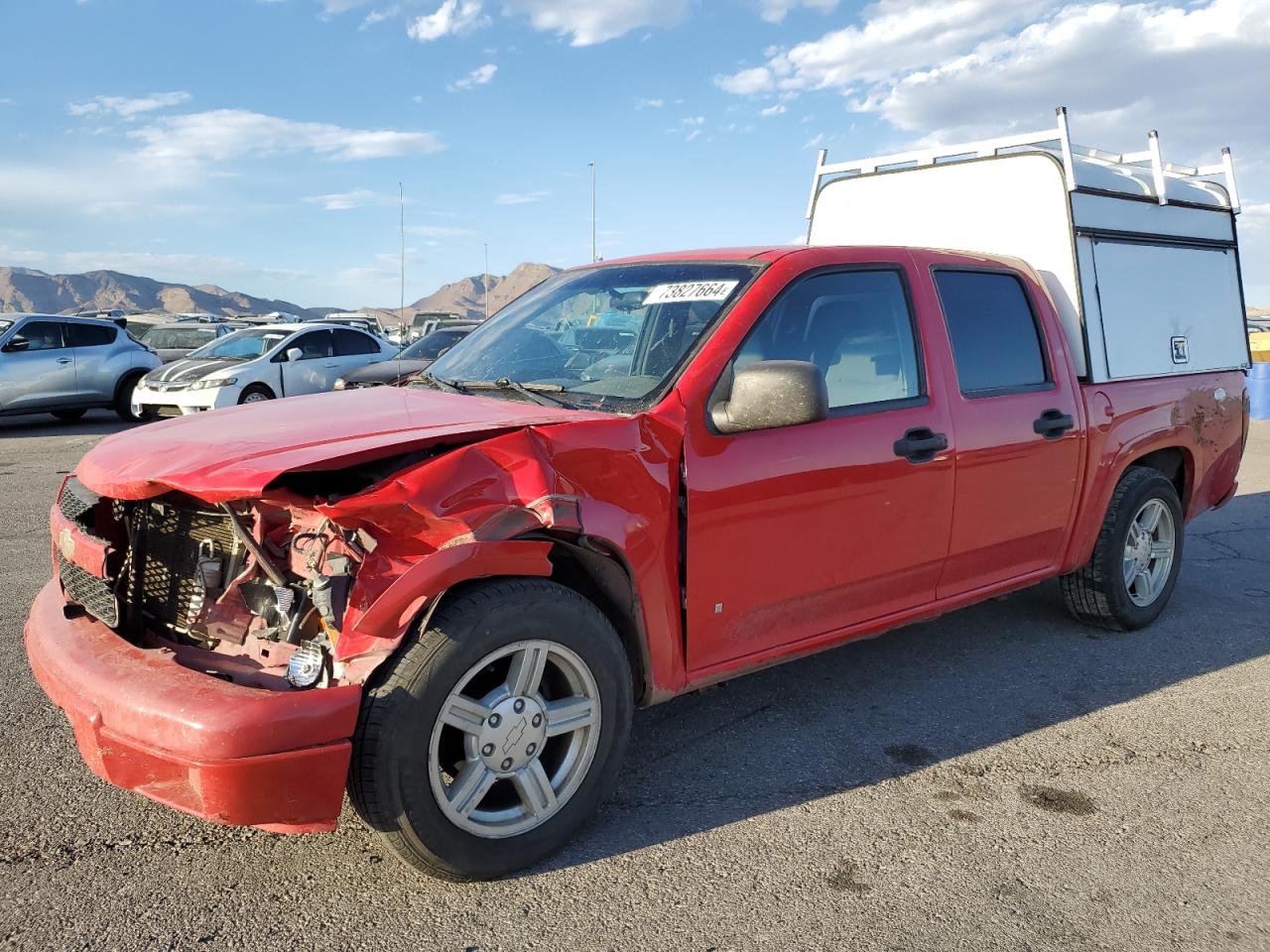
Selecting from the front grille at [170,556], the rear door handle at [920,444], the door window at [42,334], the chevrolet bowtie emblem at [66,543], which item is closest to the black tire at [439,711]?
the front grille at [170,556]

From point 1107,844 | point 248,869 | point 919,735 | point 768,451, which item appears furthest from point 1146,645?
A: point 248,869

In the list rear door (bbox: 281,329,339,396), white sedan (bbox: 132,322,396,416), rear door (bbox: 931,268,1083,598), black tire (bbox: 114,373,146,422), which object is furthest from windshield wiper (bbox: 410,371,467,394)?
black tire (bbox: 114,373,146,422)

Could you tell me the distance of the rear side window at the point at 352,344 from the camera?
51.4ft

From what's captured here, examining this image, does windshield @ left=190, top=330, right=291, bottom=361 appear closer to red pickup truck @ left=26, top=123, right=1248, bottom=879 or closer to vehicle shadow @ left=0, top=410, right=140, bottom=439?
vehicle shadow @ left=0, top=410, right=140, bottom=439

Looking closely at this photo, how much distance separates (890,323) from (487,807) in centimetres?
233

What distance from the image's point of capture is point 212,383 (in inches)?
544

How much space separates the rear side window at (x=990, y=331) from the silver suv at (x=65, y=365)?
46.2 ft

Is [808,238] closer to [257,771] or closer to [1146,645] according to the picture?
[1146,645]

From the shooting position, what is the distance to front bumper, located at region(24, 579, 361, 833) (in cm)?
244

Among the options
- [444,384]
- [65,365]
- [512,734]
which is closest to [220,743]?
[512,734]

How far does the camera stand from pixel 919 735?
3.87 m

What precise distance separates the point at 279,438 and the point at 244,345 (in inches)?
520

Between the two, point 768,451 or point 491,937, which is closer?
point 491,937

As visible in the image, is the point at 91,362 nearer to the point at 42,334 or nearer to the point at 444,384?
the point at 42,334
